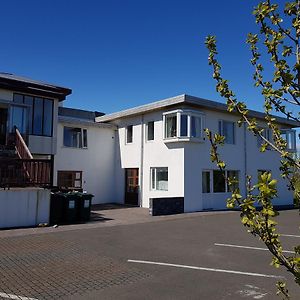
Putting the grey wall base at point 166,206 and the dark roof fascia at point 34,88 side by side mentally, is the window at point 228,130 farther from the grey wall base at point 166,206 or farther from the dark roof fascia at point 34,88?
the dark roof fascia at point 34,88

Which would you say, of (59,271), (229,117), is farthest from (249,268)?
(229,117)

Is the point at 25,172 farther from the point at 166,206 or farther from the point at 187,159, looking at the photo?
the point at 187,159

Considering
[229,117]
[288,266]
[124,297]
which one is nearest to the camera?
[288,266]

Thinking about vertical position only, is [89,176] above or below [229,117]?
below

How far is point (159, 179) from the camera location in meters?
20.9

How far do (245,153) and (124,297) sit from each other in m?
17.8

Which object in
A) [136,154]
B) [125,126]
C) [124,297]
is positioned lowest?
[124,297]

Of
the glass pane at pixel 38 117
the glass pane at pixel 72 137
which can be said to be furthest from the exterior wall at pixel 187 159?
the glass pane at pixel 38 117

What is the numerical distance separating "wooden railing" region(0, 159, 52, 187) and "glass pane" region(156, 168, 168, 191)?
7.72m

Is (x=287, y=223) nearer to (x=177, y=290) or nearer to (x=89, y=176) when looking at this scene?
(x=177, y=290)

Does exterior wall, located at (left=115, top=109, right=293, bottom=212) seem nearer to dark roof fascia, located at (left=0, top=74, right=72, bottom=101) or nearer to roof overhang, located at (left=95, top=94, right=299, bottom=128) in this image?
roof overhang, located at (left=95, top=94, right=299, bottom=128)

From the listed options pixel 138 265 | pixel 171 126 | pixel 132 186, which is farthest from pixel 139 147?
pixel 138 265

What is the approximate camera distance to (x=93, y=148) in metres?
23.5

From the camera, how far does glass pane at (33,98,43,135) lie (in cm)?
1925
